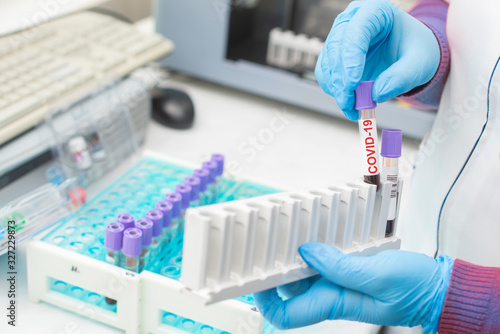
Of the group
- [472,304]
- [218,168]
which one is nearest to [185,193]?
[218,168]

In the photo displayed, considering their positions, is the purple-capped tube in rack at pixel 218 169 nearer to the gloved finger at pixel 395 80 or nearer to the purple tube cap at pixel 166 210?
the purple tube cap at pixel 166 210

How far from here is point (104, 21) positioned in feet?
4.21

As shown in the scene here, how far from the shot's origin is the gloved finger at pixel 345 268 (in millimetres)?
642

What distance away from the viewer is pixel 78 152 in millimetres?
975

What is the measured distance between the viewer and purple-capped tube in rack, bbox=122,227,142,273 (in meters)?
0.75

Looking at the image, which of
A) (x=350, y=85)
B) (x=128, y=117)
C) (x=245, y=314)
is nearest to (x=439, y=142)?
(x=350, y=85)

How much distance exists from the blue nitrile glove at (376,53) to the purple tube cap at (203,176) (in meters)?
0.25

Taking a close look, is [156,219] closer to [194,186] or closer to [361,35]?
[194,186]

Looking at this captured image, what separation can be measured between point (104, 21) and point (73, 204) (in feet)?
1.78

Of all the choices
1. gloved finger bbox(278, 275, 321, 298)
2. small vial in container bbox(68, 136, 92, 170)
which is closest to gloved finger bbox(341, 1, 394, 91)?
gloved finger bbox(278, 275, 321, 298)

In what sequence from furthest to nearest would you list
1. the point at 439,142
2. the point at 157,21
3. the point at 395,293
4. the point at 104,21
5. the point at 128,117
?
the point at 157,21 → the point at 104,21 → the point at 128,117 → the point at 439,142 → the point at 395,293

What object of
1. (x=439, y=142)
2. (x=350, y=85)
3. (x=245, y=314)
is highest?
(x=350, y=85)

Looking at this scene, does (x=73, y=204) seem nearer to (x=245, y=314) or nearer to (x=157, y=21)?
(x=245, y=314)

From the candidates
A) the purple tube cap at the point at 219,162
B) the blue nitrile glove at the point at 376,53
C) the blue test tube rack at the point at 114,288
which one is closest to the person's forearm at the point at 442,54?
the blue nitrile glove at the point at 376,53
